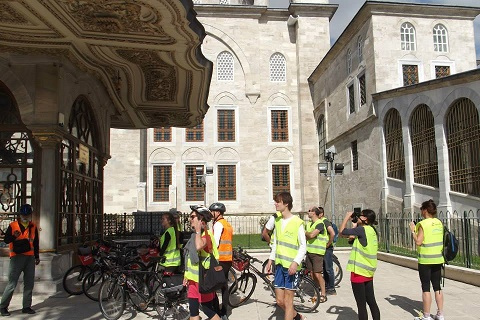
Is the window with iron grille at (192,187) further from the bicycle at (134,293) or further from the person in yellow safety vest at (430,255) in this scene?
the person in yellow safety vest at (430,255)

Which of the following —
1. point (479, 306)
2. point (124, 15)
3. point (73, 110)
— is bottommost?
point (479, 306)

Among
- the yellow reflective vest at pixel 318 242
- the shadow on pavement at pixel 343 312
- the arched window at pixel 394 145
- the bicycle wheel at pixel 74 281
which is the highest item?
the arched window at pixel 394 145

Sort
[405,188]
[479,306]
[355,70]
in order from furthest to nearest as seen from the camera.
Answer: [355,70] → [405,188] → [479,306]

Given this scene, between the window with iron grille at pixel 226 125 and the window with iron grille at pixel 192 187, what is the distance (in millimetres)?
3237

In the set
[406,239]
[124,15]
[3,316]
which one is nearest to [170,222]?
[3,316]

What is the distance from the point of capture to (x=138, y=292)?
25.6ft

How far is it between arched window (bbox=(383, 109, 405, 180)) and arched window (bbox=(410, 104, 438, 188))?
85 centimetres

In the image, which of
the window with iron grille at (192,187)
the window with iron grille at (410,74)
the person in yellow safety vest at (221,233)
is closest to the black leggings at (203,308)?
the person in yellow safety vest at (221,233)

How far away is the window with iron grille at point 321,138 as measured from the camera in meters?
31.7

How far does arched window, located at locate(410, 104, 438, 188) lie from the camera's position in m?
18.5

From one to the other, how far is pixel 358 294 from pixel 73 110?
8.95 m

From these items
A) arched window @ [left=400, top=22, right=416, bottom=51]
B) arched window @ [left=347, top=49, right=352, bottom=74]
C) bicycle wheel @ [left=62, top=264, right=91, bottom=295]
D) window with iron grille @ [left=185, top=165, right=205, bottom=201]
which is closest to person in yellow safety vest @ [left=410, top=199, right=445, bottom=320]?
bicycle wheel @ [left=62, top=264, right=91, bottom=295]

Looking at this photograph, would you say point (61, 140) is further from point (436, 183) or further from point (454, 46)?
point (454, 46)

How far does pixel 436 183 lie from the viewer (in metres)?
18.3
